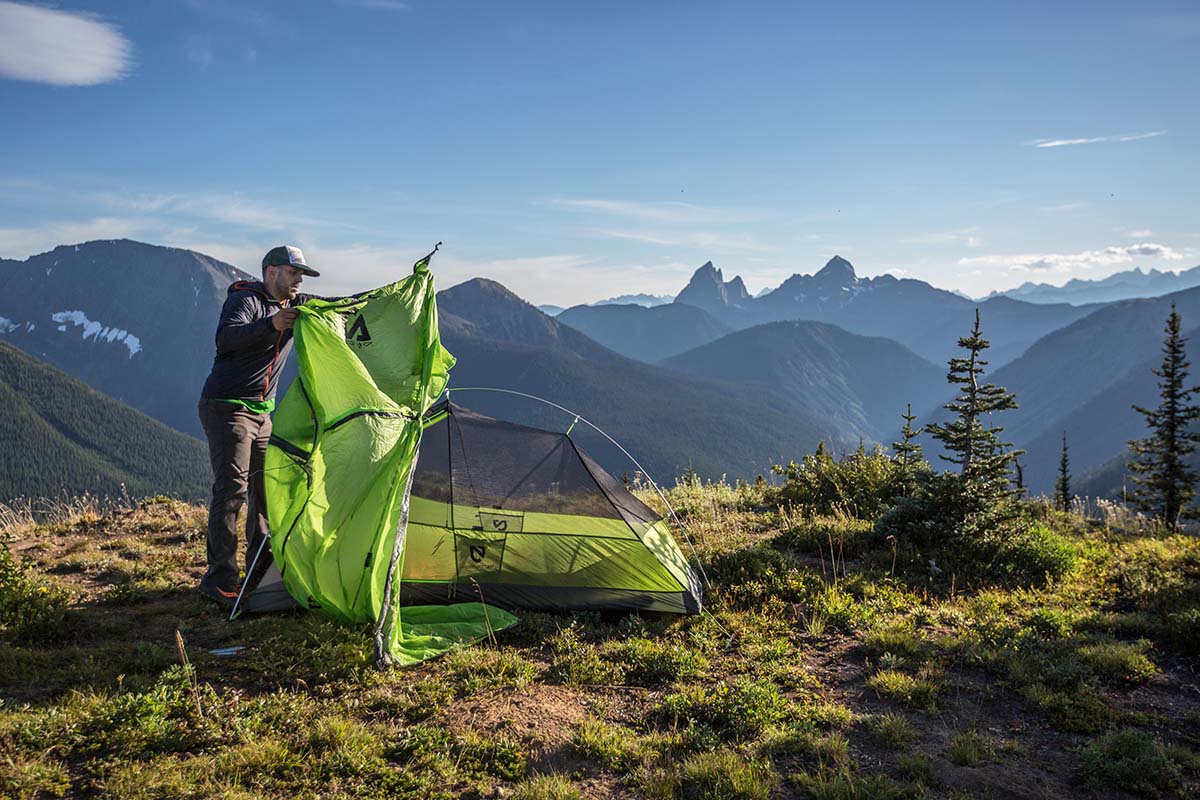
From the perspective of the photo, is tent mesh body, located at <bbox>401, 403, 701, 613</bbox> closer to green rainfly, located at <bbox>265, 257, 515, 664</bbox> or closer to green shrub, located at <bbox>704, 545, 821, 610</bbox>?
green rainfly, located at <bbox>265, 257, 515, 664</bbox>

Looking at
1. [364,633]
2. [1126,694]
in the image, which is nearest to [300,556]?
[364,633]

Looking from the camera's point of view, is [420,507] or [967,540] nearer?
[420,507]

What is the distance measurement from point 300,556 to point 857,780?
5629 mm

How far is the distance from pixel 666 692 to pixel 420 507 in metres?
3.72

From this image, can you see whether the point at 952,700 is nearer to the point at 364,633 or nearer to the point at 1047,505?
the point at 364,633

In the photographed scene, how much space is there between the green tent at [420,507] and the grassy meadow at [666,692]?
399 mm

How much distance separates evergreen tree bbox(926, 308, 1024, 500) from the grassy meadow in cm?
100

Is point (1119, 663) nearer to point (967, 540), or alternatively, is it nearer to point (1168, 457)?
point (967, 540)

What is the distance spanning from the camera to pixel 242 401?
26.2 ft

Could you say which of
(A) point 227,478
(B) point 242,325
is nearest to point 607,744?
(A) point 227,478

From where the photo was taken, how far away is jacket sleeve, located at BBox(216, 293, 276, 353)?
7.55 meters

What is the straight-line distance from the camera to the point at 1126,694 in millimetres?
6336

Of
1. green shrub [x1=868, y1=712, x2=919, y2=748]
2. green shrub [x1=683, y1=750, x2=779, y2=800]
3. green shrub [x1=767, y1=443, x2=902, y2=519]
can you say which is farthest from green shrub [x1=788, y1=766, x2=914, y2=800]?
green shrub [x1=767, y1=443, x2=902, y2=519]

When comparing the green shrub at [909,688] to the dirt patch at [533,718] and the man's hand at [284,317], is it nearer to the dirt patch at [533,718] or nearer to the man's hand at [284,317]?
the dirt patch at [533,718]
